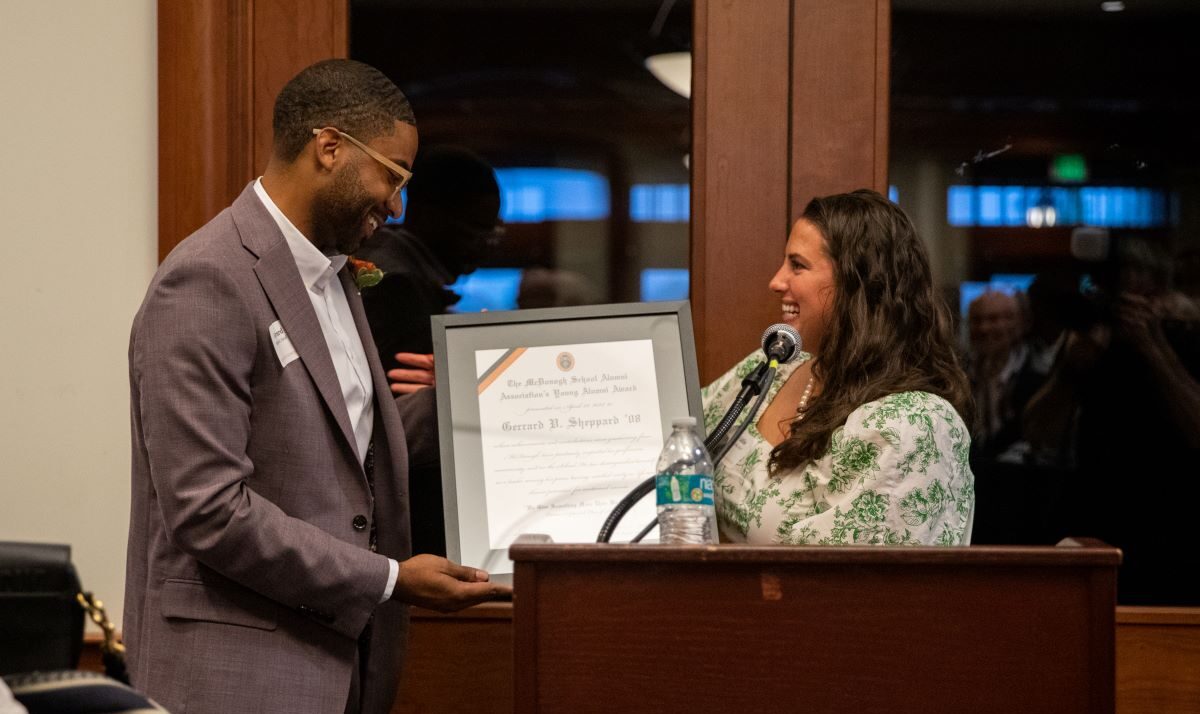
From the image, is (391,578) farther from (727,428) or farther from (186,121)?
(186,121)

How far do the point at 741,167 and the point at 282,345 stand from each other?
117 cm

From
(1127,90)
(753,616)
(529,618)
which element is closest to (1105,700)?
(753,616)

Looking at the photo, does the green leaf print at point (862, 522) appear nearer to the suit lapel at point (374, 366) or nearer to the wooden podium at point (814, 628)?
the wooden podium at point (814, 628)

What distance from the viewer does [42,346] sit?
264 cm

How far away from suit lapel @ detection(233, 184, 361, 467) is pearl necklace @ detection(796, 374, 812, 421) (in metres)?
0.85

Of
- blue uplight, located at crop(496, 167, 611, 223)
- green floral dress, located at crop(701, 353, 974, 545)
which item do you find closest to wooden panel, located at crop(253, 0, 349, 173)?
blue uplight, located at crop(496, 167, 611, 223)

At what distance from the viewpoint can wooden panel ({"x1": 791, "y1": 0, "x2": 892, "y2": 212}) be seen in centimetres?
265

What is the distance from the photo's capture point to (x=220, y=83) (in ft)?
8.71

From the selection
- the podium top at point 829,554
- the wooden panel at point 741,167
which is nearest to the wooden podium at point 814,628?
→ the podium top at point 829,554

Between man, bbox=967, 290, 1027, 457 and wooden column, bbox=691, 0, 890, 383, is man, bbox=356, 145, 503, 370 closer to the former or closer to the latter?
wooden column, bbox=691, 0, 890, 383

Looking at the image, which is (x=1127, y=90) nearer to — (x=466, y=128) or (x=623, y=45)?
(x=623, y=45)

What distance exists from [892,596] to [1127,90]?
1578 millimetres

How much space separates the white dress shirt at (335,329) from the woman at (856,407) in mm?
691

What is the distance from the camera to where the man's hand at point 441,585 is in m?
1.97
